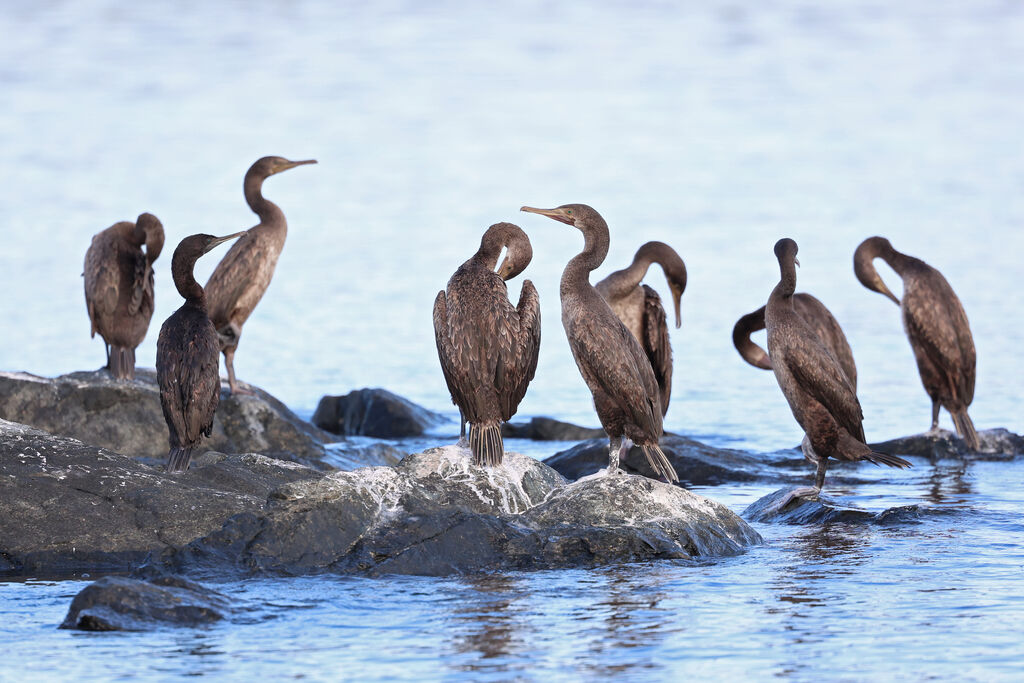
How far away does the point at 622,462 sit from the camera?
38.5ft

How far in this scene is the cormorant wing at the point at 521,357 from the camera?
27.8 feet

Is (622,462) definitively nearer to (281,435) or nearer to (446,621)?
(281,435)

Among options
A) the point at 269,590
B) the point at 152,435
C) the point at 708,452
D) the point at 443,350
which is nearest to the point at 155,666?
the point at 269,590

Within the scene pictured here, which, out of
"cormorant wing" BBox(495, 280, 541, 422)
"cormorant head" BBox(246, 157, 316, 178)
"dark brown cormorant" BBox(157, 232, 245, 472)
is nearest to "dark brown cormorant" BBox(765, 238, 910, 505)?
"cormorant wing" BBox(495, 280, 541, 422)

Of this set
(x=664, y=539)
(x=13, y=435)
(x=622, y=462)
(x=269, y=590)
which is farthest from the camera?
(x=622, y=462)

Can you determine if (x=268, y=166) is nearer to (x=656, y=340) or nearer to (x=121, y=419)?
(x=121, y=419)

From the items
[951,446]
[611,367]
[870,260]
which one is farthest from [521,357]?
[870,260]

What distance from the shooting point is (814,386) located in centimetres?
1015

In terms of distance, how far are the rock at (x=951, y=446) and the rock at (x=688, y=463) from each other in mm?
1136

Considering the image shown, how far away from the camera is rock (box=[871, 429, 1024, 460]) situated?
13047mm

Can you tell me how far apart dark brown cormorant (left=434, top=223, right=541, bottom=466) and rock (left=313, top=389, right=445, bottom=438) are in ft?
19.5

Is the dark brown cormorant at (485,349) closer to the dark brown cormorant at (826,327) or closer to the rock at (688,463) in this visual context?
the rock at (688,463)

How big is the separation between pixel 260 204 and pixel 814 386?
624 centimetres

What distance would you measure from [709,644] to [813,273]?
59.3ft
